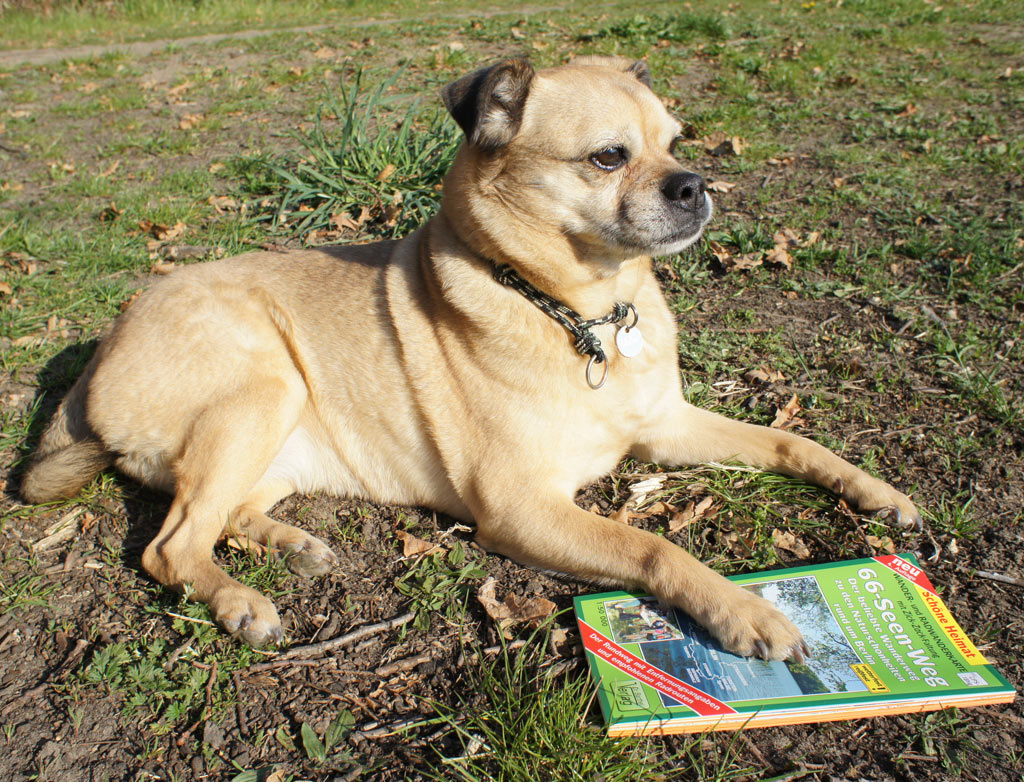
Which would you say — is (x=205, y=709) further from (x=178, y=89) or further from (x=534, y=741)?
(x=178, y=89)

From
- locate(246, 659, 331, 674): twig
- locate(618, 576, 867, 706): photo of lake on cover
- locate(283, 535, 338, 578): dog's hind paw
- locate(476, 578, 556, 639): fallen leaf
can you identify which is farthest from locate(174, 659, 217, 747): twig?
locate(618, 576, 867, 706): photo of lake on cover

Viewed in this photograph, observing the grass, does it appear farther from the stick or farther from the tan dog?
the stick

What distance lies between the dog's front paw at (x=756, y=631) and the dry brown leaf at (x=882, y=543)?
65cm

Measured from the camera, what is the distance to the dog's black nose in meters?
2.71

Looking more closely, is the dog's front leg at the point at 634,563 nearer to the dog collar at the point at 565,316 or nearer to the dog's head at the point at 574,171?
the dog collar at the point at 565,316

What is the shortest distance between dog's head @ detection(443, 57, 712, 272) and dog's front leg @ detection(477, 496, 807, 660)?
3.52 feet

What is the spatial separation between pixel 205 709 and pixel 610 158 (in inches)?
98.7

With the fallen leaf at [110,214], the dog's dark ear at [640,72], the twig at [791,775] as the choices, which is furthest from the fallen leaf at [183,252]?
the twig at [791,775]

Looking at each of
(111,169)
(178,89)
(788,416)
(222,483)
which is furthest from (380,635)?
(178,89)

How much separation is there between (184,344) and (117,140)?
5630mm

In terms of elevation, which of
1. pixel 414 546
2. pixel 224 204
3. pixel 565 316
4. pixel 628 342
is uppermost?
pixel 565 316

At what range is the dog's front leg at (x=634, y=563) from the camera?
7.46 feet

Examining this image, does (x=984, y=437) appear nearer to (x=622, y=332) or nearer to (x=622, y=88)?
(x=622, y=332)

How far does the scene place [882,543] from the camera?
2713 mm
